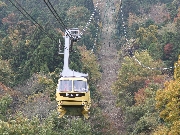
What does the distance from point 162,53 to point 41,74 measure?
66.7ft

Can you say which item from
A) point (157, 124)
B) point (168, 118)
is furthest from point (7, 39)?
point (168, 118)

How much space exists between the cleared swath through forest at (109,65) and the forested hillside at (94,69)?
556 millimetres

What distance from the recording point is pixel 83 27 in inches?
2635

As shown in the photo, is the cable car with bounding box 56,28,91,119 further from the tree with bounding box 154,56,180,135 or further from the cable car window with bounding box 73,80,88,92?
the tree with bounding box 154,56,180,135

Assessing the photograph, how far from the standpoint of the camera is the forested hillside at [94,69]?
80.4ft

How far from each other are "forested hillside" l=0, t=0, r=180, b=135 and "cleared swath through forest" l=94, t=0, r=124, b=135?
0.56 meters

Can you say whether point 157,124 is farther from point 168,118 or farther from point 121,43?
point 121,43

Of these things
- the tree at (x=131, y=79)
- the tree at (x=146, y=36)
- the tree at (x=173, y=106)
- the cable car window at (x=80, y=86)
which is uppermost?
the tree at (x=146, y=36)

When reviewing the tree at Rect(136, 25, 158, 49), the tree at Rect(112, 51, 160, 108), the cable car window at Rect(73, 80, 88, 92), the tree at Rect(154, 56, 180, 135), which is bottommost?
the tree at Rect(154, 56, 180, 135)

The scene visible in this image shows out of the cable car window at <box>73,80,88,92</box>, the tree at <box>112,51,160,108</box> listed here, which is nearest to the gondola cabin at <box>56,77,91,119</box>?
the cable car window at <box>73,80,88,92</box>

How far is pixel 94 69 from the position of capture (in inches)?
2074

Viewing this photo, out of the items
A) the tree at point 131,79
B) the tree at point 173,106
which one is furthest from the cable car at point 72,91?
the tree at point 131,79

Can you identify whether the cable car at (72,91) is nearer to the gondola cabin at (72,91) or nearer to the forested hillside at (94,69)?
the gondola cabin at (72,91)

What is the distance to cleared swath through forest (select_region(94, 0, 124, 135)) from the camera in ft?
135
